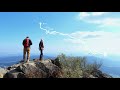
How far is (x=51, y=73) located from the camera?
2080 centimetres

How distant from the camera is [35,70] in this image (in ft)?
66.5

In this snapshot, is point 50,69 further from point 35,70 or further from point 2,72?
point 2,72

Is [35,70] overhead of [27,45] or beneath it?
beneath

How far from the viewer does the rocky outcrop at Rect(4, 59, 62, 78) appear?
65.3 feet

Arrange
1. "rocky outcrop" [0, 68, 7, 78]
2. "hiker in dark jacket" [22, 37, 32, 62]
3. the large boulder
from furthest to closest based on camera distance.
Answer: the large boulder < "rocky outcrop" [0, 68, 7, 78] < "hiker in dark jacket" [22, 37, 32, 62]

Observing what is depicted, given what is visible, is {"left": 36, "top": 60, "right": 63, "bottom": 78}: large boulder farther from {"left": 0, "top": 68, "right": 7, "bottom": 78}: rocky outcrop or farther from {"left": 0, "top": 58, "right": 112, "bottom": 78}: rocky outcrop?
{"left": 0, "top": 68, "right": 7, "bottom": 78}: rocky outcrop

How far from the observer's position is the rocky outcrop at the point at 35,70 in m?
19.9

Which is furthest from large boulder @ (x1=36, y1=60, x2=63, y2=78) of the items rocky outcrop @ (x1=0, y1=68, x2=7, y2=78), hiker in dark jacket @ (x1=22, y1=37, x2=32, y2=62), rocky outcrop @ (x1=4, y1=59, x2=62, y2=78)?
rocky outcrop @ (x1=0, y1=68, x2=7, y2=78)

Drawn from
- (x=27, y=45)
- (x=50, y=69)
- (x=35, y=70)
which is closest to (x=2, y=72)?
(x=35, y=70)

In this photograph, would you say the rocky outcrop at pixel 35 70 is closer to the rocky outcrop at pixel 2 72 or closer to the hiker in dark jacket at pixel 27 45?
the rocky outcrop at pixel 2 72

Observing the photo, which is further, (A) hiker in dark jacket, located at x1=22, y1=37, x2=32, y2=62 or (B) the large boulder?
(B) the large boulder
